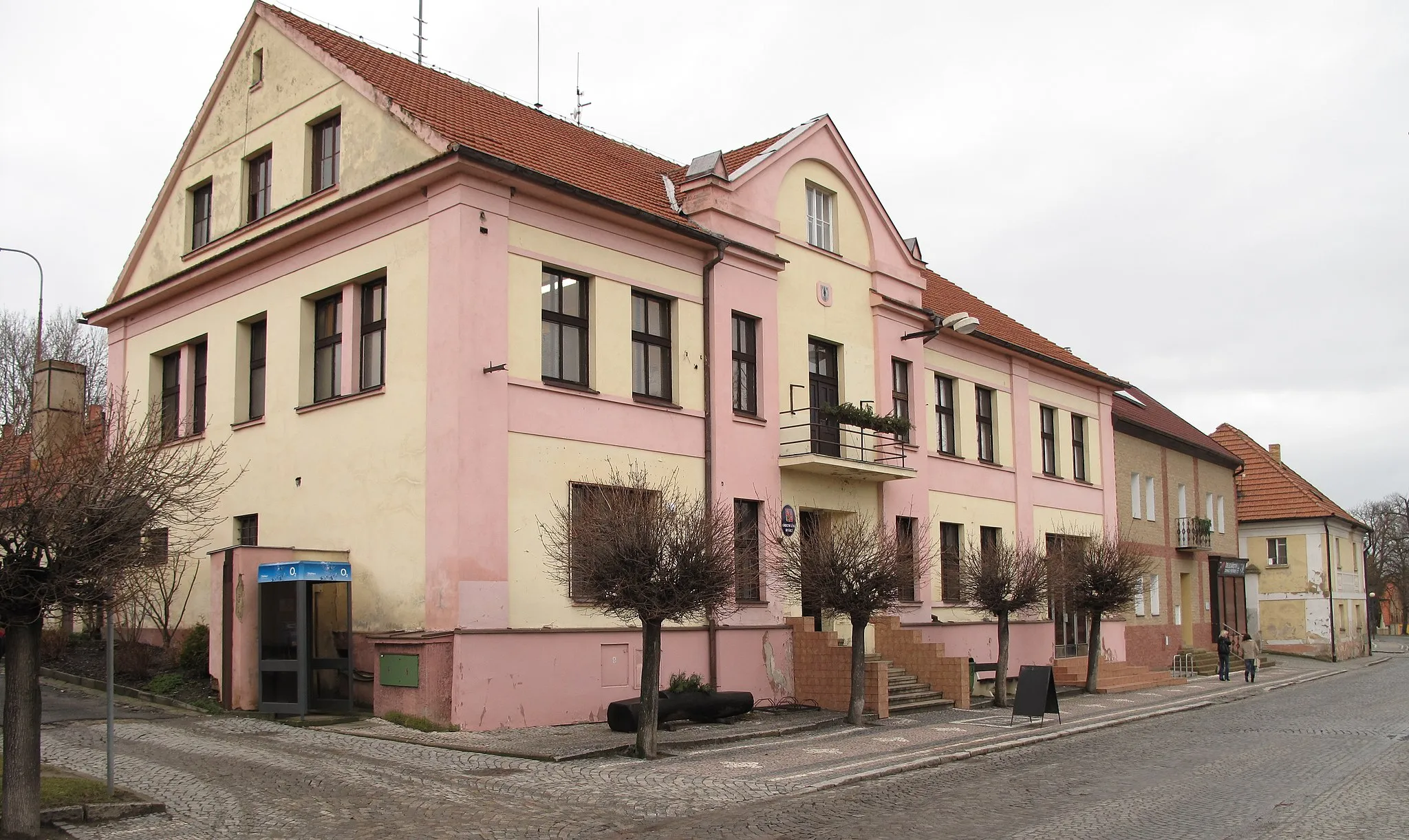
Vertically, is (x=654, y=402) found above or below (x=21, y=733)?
above

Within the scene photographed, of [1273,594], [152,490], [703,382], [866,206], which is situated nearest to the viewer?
[152,490]

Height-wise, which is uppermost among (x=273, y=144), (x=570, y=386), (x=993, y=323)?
(x=273, y=144)

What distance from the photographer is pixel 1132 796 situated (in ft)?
42.0

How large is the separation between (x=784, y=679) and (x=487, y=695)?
6.79 meters

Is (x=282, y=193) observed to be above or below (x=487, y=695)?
above

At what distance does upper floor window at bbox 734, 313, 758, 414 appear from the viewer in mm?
22828

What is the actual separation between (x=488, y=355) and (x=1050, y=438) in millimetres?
20169

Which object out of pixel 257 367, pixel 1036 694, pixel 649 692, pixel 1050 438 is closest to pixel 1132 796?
pixel 649 692

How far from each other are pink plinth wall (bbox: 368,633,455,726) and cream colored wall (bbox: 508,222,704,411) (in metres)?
Answer: 4.21

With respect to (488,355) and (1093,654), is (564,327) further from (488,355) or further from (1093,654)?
(1093,654)

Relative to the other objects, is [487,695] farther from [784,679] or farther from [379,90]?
[379,90]

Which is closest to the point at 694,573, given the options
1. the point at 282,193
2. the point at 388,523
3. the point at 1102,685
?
the point at 388,523

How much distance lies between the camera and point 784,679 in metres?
22.2

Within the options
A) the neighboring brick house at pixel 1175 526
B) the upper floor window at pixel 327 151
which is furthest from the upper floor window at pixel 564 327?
the neighboring brick house at pixel 1175 526
